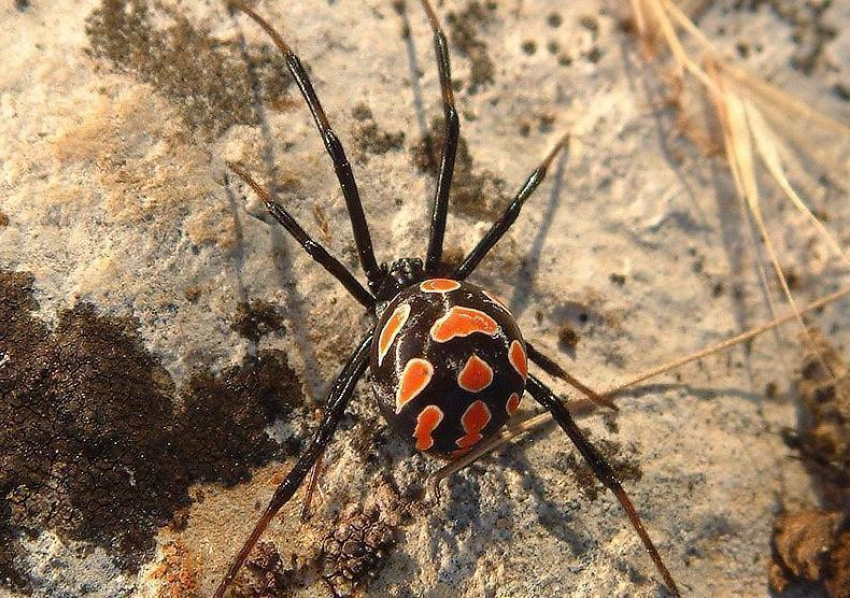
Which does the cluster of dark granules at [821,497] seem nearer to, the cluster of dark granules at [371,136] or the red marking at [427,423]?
the red marking at [427,423]

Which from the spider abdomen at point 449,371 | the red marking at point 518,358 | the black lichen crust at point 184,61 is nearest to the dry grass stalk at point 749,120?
the red marking at point 518,358

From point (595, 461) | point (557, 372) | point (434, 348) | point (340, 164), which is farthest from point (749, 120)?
point (434, 348)

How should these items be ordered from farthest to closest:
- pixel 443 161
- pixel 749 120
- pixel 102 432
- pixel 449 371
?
pixel 749 120 → pixel 443 161 → pixel 102 432 → pixel 449 371

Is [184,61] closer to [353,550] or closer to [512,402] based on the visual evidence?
[512,402]

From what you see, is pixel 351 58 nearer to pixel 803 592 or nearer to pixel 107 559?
pixel 107 559

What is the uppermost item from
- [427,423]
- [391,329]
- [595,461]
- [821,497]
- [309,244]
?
[309,244]

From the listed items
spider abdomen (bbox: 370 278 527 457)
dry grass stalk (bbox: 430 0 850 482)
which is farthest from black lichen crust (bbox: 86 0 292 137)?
dry grass stalk (bbox: 430 0 850 482)

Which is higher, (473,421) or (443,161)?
(443,161)
